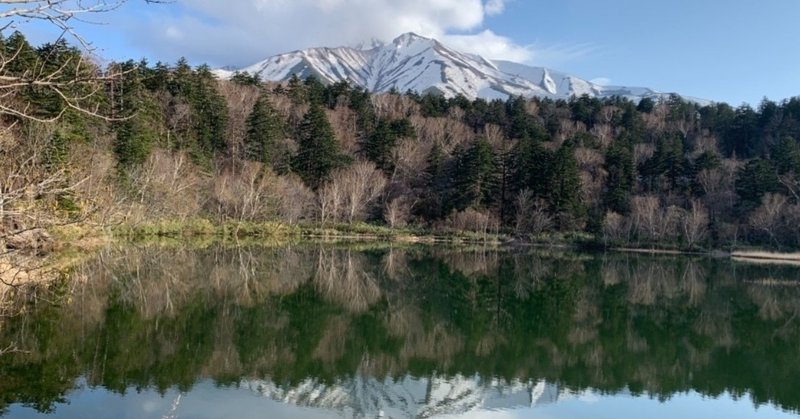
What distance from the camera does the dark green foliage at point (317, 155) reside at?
4503cm

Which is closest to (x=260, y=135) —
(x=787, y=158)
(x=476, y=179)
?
(x=476, y=179)

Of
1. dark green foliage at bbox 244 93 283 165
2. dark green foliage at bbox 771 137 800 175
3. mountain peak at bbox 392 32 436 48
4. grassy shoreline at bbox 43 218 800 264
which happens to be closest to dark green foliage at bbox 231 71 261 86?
dark green foliage at bbox 244 93 283 165

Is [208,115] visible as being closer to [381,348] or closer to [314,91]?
[314,91]

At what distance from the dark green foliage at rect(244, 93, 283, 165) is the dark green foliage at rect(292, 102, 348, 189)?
7.67 ft

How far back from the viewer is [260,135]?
145ft

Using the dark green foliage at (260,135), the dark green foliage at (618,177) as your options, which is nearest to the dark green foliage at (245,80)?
the dark green foliage at (260,135)

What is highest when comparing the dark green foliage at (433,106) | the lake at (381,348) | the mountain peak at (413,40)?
the mountain peak at (413,40)

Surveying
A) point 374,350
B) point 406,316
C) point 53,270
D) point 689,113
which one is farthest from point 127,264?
point 689,113

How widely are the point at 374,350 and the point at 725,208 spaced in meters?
41.1

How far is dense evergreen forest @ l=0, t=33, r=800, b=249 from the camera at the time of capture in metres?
35.7

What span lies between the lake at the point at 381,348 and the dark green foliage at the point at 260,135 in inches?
996

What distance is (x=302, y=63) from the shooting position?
164375 mm

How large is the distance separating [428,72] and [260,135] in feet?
375

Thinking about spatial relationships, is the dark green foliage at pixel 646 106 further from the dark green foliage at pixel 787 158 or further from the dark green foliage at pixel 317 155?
the dark green foliage at pixel 317 155
